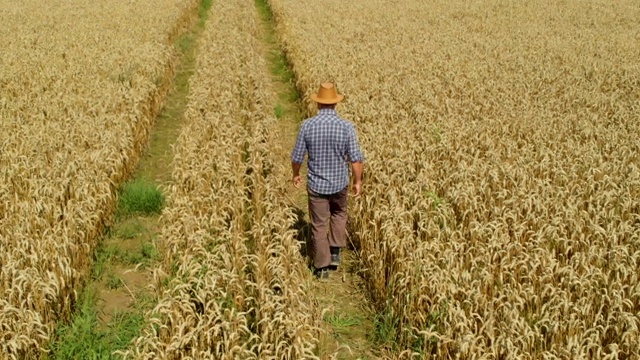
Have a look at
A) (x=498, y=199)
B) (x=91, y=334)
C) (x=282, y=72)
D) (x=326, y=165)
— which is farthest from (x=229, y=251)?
(x=282, y=72)

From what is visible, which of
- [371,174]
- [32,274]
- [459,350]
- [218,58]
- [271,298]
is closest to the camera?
[459,350]

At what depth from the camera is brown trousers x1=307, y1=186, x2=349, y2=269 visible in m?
6.33

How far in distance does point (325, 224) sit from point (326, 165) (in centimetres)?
73

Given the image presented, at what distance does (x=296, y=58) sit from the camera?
1627 centimetres

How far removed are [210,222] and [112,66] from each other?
899 centimetres

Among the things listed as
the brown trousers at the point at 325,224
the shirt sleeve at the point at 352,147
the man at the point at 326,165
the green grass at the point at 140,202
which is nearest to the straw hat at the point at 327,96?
the man at the point at 326,165

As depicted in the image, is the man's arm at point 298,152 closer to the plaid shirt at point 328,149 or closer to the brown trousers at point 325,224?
the plaid shirt at point 328,149

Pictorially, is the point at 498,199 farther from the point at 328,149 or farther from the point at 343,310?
the point at 343,310

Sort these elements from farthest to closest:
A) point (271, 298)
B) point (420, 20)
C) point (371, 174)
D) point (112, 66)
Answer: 1. point (420, 20)
2. point (112, 66)
3. point (371, 174)
4. point (271, 298)

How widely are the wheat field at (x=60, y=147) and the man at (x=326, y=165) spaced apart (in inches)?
106

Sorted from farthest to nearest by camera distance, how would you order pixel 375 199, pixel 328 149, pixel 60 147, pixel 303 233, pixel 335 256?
pixel 60 147 → pixel 303 233 → pixel 375 199 → pixel 335 256 → pixel 328 149

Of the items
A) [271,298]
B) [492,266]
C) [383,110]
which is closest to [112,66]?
[383,110]

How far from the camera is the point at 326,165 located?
6.24m

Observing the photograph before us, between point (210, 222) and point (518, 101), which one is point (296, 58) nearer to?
point (518, 101)
